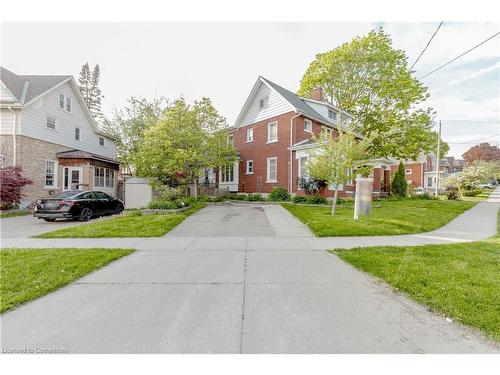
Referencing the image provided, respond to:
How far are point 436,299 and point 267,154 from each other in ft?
58.1

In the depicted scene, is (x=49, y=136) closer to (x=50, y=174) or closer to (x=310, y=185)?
(x=50, y=174)

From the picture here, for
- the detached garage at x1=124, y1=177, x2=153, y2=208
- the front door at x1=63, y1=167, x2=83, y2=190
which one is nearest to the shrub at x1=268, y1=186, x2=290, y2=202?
Result: the detached garage at x1=124, y1=177, x2=153, y2=208

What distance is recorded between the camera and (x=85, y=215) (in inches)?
445

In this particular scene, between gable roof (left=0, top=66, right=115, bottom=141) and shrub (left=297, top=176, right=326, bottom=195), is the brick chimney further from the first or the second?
gable roof (left=0, top=66, right=115, bottom=141)

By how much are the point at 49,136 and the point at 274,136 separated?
1703cm

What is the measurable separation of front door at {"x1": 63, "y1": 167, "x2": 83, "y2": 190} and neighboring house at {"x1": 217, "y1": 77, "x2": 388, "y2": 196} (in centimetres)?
1187

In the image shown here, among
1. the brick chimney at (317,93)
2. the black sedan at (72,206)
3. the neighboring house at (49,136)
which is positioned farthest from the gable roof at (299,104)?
the neighboring house at (49,136)

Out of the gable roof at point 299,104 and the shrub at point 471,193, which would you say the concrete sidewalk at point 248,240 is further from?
the shrub at point 471,193

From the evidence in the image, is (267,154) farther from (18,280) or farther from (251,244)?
(18,280)

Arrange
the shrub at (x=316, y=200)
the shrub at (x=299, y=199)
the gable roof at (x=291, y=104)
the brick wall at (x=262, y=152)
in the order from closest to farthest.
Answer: the shrub at (x=316, y=200), the shrub at (x=299, y=199), the gable roof at (x=291, y=104), the brick wall at (x=262, y=152)

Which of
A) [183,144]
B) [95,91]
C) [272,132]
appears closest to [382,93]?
[272,132]

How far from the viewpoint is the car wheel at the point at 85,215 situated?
11133 mm

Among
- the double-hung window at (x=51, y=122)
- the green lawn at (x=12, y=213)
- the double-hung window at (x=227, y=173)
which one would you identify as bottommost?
the green lawn at (x=12, y=213)

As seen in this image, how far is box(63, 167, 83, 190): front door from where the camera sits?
18.1 metres
